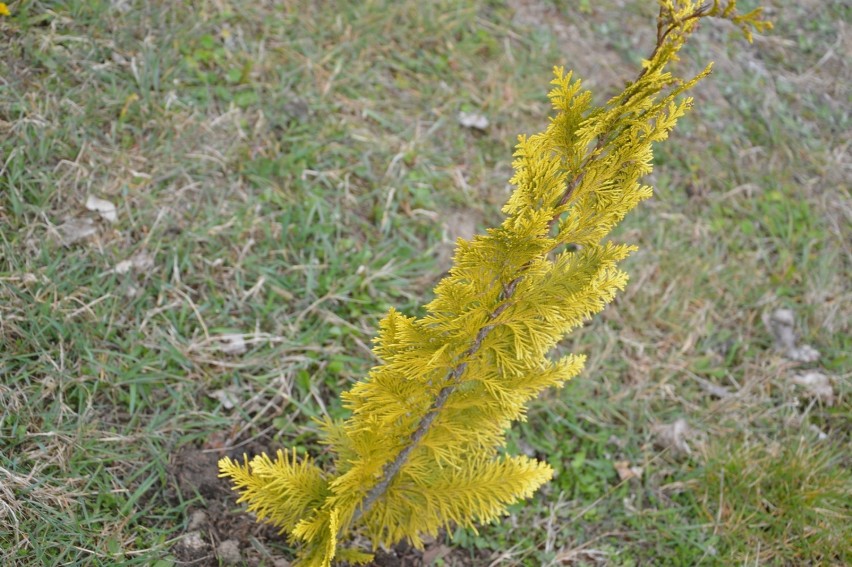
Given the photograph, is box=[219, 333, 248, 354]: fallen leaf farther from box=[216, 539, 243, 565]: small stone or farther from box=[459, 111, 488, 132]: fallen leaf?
box=[459, 111, 488, 132]: fallen leaf

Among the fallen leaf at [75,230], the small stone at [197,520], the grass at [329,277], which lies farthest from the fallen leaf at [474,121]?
the small stone at [197,520]

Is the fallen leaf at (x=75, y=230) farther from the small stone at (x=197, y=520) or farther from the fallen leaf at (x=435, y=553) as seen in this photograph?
the fallen leaf at (x=435, y=553)

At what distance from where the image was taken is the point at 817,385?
357 cm

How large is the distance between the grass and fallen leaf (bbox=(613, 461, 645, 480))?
0.05 ft

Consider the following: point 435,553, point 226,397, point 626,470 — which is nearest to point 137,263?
point 226,397

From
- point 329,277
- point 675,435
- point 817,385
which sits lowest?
point 329,277

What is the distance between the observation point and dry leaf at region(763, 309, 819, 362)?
371 centimetres

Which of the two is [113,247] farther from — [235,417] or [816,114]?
[816,114]

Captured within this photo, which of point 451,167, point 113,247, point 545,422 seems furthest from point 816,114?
point 113,247

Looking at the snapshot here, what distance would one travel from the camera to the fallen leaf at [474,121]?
13.8ft

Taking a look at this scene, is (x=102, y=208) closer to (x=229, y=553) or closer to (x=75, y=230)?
(x=75, y=230)

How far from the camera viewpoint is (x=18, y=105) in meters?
3.04

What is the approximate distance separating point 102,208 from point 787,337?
3433 millimetres

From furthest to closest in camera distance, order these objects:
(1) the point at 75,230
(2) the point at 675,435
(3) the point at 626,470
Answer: (2) the point at 675,435
(3) the point at 626,470
(1) the point at 75,230
